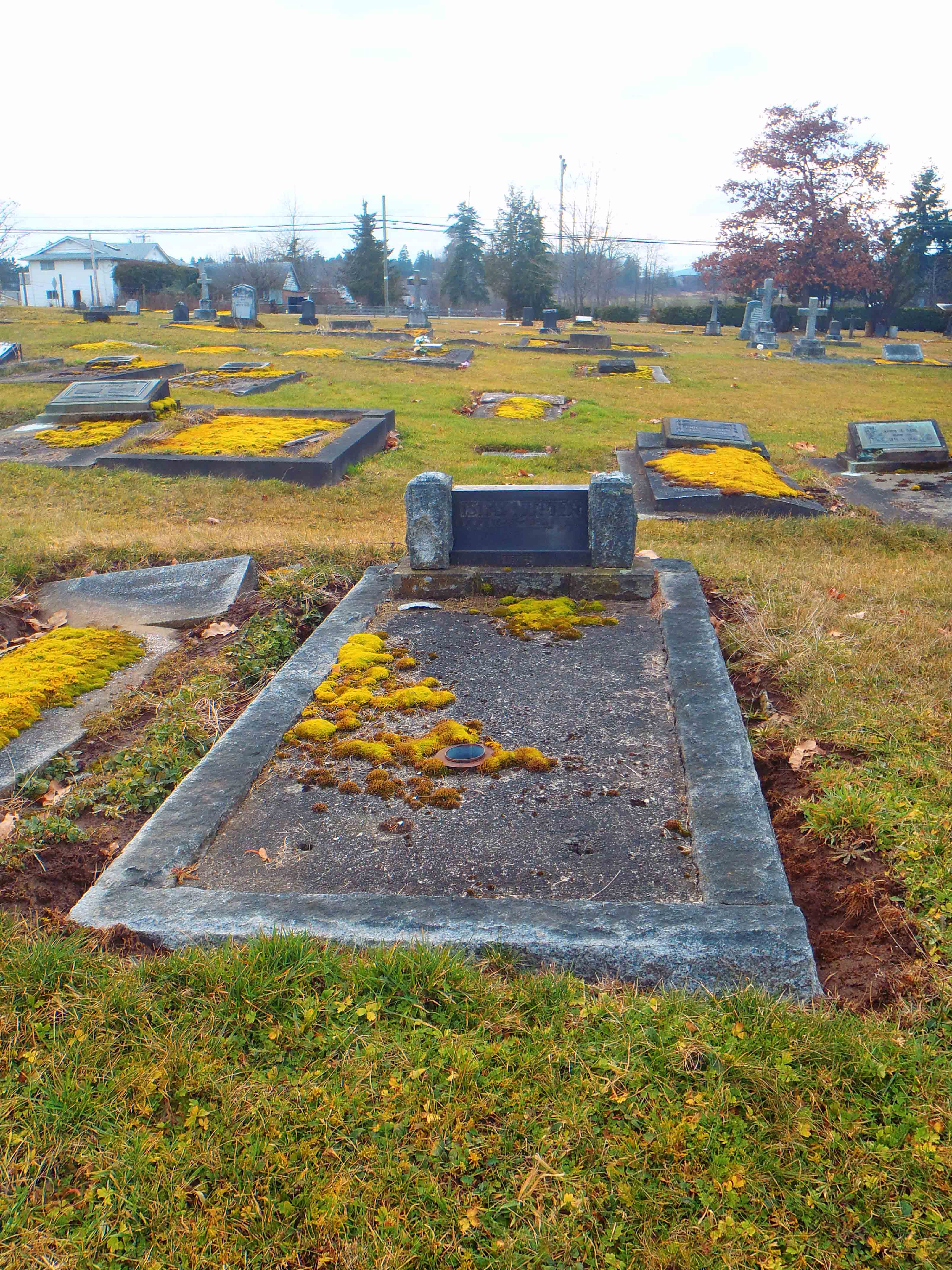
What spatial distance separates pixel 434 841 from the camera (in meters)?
3.01

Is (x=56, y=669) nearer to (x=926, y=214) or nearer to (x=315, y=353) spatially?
(x=315, y=353)

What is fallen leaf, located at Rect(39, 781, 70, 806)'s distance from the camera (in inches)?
136

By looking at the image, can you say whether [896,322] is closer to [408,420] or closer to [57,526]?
[408,420]

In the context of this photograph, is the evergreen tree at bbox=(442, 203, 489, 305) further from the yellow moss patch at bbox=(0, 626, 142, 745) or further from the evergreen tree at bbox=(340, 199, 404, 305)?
the yellow moss patch at bbox=(0, 626, 142, 745)

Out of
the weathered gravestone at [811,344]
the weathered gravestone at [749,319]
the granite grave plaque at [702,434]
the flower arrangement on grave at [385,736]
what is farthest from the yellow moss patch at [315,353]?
the weathered gravestone at [749,319]

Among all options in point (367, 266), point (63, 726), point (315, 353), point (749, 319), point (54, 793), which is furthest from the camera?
point (367, 266)

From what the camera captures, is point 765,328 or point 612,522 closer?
point 612,522

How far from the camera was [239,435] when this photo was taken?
33.5 ft

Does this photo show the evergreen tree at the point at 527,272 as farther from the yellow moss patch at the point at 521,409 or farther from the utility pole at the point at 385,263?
the yellow moss patch at the point at 521,409

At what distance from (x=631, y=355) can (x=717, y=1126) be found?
79.0 ft

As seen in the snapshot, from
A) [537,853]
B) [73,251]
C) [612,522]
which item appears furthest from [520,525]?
[73,251]

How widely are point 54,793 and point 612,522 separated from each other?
318cm

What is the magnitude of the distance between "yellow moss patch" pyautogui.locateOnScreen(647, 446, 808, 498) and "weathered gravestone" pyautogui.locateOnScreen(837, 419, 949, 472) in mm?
1340

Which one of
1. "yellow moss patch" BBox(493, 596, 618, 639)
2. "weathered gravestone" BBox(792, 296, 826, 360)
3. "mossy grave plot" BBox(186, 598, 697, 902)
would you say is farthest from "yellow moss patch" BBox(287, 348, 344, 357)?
"mossy grave plot" BBox(186, 598, 697, 902)
